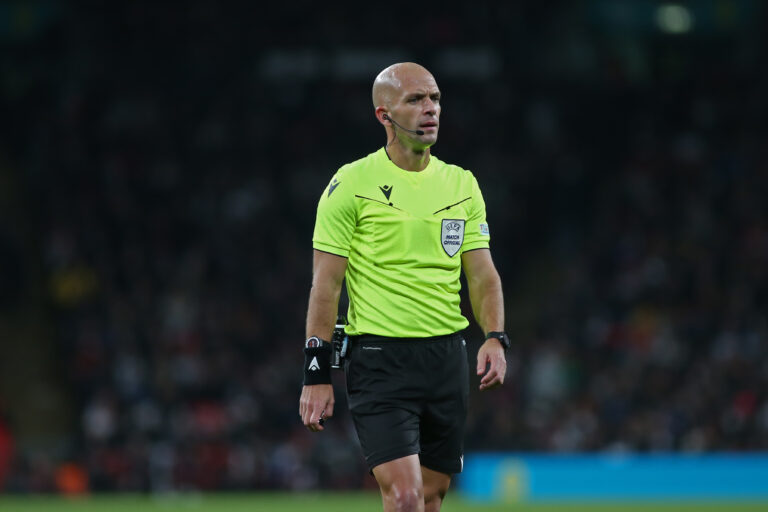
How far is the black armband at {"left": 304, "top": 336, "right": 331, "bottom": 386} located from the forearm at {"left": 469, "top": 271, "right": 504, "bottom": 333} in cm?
76

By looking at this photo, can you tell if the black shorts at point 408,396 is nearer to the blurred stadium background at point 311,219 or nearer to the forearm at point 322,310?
the forearm at point 322,310

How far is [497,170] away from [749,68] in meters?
4.96

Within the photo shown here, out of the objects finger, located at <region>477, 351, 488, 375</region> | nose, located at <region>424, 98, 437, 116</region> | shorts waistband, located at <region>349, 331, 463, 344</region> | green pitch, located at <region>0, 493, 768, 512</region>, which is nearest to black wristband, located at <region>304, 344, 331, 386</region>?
shorts waistband, located at <region>349, 331, 463, 344</region>

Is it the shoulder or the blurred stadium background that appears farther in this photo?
the blurred stadium background

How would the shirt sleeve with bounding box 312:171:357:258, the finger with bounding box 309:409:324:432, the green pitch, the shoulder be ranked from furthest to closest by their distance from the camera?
the green pitch
the shoulder
the shirt sleeve with bounding box 312:171:357:258
the finger with bounding box 309:409:324:432

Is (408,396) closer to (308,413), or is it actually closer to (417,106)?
(308,413)

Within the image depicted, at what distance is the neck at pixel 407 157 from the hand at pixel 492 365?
2.99 feet

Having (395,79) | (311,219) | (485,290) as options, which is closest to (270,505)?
(311,219)

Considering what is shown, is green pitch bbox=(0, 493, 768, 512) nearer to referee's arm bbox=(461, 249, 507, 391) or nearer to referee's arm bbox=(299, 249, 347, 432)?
referee's arm bbox=(461, 249, 507, 391)

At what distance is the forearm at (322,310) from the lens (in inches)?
245

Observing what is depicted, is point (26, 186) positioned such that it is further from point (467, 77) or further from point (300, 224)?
point (467, 77)

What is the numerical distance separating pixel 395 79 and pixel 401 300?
1.03m

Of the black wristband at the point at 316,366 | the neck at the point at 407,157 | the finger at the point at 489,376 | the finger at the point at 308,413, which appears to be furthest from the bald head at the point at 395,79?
the finger at the point at 308,413

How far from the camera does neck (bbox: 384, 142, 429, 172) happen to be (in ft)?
21.2
